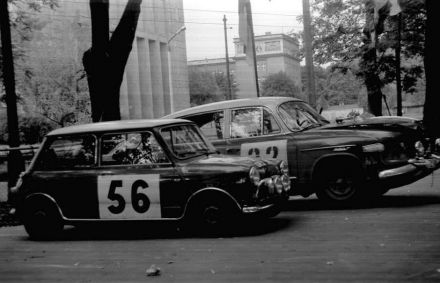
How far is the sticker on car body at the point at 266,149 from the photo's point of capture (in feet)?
30.8

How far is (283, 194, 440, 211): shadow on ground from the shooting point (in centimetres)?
927

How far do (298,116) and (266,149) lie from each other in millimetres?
883

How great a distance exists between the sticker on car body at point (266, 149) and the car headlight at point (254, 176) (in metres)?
1.79

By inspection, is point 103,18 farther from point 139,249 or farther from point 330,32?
point 330,32

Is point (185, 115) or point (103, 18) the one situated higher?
point (103, 18)

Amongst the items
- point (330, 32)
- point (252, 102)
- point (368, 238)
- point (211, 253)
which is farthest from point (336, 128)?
point (330, 32)

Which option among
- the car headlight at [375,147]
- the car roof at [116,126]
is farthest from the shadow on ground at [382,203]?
the car roof at [116,126]

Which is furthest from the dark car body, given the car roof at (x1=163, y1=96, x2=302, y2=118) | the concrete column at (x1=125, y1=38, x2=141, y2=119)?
the concrete column at (x1=125, y1=38, x2=141, y2=119)

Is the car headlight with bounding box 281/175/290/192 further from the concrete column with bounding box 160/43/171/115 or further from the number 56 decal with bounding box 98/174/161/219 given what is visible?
the concrete column with bounding box 160/43/171/115

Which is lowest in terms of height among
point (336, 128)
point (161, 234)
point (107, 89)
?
point (161, 234)

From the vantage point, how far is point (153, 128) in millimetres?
7953

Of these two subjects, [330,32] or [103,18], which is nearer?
[103,18]

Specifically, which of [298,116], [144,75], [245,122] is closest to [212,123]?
[245,122]

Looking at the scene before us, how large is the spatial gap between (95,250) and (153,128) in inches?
69.0
